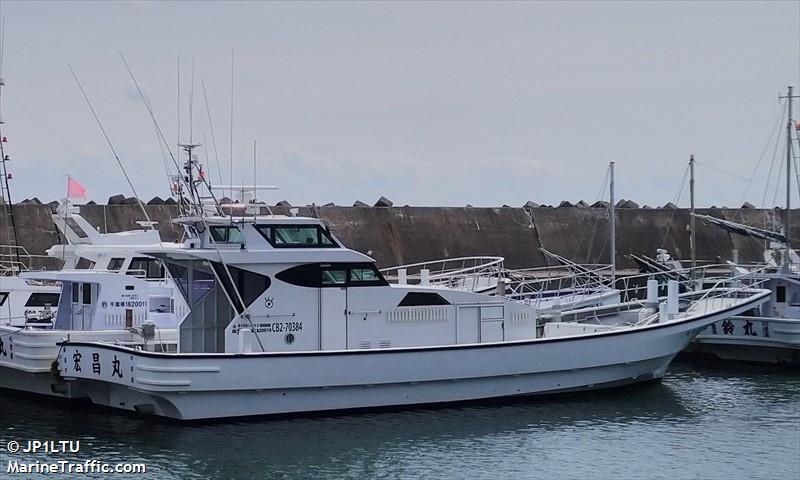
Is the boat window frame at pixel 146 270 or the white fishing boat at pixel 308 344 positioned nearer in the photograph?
the white fishing boat at pixel 308 344

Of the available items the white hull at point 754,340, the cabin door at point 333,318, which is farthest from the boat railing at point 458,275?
the white hull at point 754,340

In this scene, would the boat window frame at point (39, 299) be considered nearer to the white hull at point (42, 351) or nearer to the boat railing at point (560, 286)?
the white hull at point (42, 351)

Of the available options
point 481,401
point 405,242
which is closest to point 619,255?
point 405,242

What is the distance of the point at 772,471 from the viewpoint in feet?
55.7

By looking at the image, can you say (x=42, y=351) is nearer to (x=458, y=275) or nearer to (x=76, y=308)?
(x=76, y=308)

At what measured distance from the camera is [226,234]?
2016 cm

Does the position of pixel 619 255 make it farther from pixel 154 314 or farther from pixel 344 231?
pixel 154 314

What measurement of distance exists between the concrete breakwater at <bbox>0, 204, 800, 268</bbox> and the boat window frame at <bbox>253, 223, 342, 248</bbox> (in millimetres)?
18233

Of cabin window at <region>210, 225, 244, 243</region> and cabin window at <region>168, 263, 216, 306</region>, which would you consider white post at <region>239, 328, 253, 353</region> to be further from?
cabin window at <region>210, 225, 244, 243</region>

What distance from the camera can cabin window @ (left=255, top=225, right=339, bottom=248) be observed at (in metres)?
20.3

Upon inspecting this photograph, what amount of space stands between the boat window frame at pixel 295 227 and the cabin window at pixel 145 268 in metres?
5.24

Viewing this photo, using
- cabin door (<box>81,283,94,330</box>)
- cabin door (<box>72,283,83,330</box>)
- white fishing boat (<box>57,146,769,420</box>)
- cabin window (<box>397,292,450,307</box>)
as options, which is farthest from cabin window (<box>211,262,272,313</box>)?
cabin door (<box>72,283,83,330</box>)

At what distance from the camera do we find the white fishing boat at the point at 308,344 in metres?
19.3

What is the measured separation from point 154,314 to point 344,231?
18.9 meters
